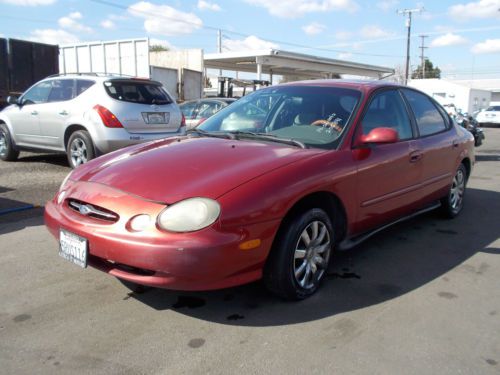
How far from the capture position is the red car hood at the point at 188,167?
2949mm

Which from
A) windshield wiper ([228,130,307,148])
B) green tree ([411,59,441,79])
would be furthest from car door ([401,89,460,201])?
green tree ([411,59,441,79])

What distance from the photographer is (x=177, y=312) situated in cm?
319

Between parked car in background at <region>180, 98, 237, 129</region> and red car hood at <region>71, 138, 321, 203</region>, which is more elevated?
parked car in background at <region>180, 98, 237, 129</region>

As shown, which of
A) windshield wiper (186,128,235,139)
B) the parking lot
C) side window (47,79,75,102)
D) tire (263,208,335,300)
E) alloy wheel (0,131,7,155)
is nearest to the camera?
the parking lot

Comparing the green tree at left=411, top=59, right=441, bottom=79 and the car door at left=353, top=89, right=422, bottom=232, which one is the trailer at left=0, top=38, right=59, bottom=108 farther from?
the green tree at left=411, top=59, right=441, bottom=79

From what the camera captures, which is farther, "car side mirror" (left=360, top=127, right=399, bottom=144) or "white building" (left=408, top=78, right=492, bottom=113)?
"white building" (left=408, top=78, right=492, bottom=113)

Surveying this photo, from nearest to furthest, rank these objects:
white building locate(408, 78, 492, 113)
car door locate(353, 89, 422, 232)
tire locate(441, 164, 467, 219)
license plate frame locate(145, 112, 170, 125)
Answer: car door locate(353, 89, 422, 232) → tire locate(441, 164, 467, 219) → license plate frame locate(145, 112, 170, 125) → white building locate(408, 78, 492, 113)

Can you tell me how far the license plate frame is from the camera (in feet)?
25.2

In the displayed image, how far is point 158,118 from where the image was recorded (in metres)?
7.81

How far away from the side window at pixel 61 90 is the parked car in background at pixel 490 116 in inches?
1086

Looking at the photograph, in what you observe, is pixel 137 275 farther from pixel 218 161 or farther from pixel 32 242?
pixel 32 242

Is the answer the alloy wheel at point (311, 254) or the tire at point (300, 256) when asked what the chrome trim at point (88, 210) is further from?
the alloy wheel at point (311, 254)

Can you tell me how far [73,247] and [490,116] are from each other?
103 feet

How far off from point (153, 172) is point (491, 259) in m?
3.25
